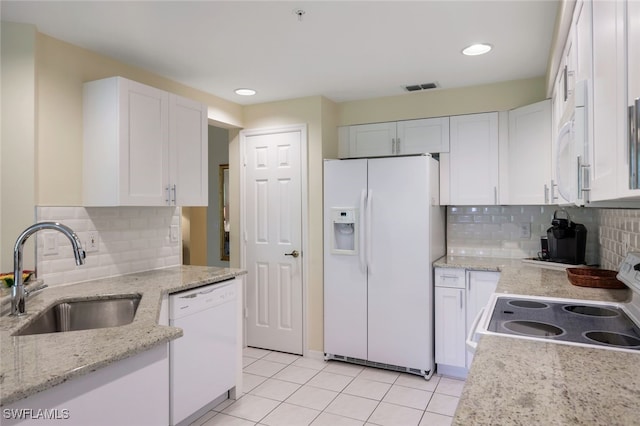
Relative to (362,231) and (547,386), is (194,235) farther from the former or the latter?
(547,386)

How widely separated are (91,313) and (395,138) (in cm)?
275

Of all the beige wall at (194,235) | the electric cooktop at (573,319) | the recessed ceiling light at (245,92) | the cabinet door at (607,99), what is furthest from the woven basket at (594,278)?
the beige wall at (194,235)

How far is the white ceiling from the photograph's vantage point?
2080 mm

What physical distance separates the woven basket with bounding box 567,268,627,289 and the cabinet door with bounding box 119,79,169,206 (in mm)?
2568

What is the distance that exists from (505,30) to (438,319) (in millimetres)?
2133

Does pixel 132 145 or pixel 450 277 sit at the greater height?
pixel 132 145

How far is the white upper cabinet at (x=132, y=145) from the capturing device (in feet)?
8.05

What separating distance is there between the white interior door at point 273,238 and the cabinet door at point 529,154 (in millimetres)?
1777

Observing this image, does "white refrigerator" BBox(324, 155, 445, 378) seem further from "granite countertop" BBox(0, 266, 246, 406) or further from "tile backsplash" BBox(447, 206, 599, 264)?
"granite countertop" BBox(0, 266, 246, 406)

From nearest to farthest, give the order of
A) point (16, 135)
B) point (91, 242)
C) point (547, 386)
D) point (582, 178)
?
point (547, 386), point (582, 178), point (16, 135), point (91, 242)

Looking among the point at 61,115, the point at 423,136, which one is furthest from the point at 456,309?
the point at 61,115

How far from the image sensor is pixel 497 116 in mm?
3322

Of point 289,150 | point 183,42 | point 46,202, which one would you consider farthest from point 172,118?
point 289,150

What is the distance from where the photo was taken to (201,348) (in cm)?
250
